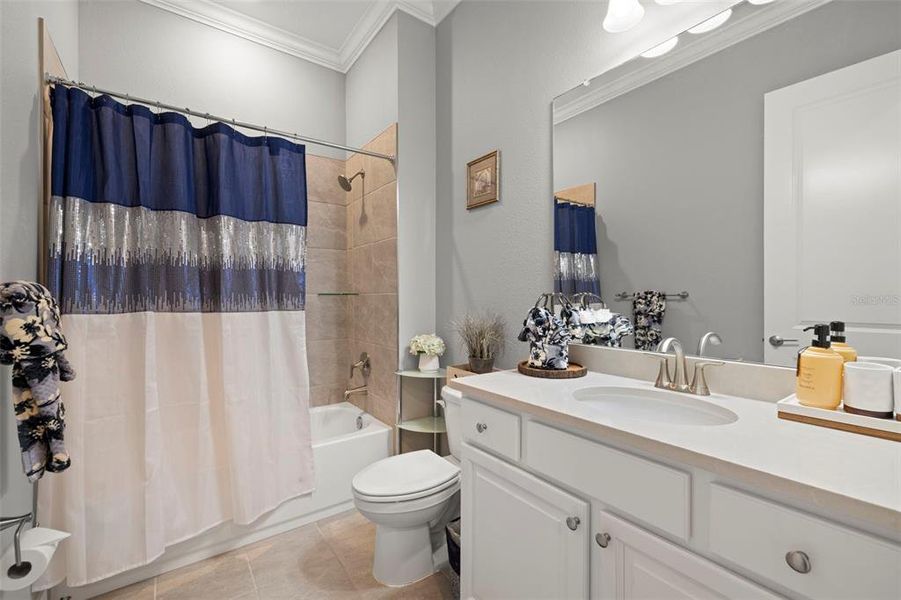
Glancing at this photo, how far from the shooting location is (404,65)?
2.33m

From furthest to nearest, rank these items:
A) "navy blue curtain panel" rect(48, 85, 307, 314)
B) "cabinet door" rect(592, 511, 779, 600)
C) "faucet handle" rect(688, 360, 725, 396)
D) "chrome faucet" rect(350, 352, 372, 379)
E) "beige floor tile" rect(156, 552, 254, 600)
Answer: "chrome faucet" rect(350, 352, 372, 379) → "beige floor tile" rect(156, 552, 254, 600) → "navy blue curtain panel" rect(48, 85, 307, 314) → "faucet handle" rect(688, 360, 725, 396) → "cabinet door" rect(592, 511, 779, 600)

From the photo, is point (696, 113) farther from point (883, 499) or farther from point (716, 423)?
point (883, 499)

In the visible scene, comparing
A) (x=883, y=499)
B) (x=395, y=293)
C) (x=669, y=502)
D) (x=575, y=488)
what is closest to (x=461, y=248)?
(x=395, y=293)

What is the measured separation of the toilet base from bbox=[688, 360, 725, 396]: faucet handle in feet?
4.09

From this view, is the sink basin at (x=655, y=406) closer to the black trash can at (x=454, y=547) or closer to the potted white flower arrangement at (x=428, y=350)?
the black trash can at (x=454, y=547)

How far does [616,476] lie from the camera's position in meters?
0.91

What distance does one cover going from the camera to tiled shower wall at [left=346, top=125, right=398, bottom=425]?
94.2 inches

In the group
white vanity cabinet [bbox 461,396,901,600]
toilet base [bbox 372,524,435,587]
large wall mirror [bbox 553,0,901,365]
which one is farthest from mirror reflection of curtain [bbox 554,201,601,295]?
toilet base [bbox 372,524,435,587]

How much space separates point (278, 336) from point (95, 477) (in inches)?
34.7

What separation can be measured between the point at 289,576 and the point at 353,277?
5.90ft

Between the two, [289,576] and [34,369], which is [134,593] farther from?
[34,369]

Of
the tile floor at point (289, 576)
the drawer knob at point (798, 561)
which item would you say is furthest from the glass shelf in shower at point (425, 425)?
the drawer knob at point (798, 561)

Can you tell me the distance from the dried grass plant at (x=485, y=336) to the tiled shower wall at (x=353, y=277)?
0.58 meters

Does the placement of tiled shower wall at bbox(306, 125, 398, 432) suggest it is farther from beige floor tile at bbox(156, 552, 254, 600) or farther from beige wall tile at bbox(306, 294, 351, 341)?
beige floor tile at bbox(156, 552, 254, 600)
